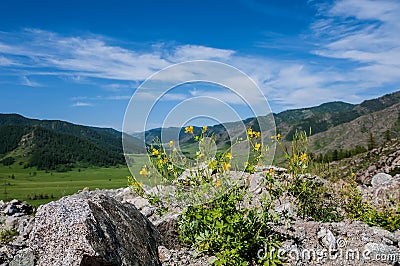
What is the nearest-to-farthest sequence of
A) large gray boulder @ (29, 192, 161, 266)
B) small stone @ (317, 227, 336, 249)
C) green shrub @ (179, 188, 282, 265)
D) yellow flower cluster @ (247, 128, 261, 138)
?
1. large gray boulder @ (29, 192, 161, 266)
2. green shrub @ (179, 188, 282, 265)
3. yellow flower cluster @ (247, 128, 261, 138)
4. small stone @ (317, 227, 336, 249)

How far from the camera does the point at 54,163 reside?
183125 millimetres

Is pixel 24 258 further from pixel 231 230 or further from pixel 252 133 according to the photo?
pixel 252 133

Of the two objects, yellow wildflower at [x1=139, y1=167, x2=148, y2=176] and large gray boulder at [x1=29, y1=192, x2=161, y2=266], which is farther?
yellow wildflower at [x1=139, y1=167, x2=148, y2=176]

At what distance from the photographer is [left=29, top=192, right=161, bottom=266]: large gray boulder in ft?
17.6

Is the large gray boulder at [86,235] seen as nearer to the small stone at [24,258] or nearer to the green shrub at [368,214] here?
the small stone at [24,258]

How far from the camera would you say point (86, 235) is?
5441mm

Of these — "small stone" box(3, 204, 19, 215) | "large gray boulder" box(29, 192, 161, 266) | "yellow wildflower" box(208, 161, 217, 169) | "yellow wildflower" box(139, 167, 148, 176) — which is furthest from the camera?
"small stone" box(3, 204, 19, 215)

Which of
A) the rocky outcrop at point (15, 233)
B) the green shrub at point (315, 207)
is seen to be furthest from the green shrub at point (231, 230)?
the green shrub at point (315, 207)

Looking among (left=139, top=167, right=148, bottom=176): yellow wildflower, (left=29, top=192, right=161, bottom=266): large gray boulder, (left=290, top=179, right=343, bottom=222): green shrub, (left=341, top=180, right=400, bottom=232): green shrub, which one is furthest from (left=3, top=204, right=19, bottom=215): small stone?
(left=341, top=180, right=400, bottom=232): green shrub

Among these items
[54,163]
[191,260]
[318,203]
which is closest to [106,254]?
[191,260]

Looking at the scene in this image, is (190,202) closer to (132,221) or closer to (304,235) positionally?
(132,221)

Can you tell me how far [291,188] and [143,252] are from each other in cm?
425

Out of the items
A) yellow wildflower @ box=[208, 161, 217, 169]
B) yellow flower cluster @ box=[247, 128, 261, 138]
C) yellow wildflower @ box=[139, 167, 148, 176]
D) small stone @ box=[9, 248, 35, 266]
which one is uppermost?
yellow flower cluster @ box=[247, 128, 261, 138]

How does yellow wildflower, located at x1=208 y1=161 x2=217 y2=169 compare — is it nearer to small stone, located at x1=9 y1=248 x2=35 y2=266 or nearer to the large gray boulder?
the large gray boulder
